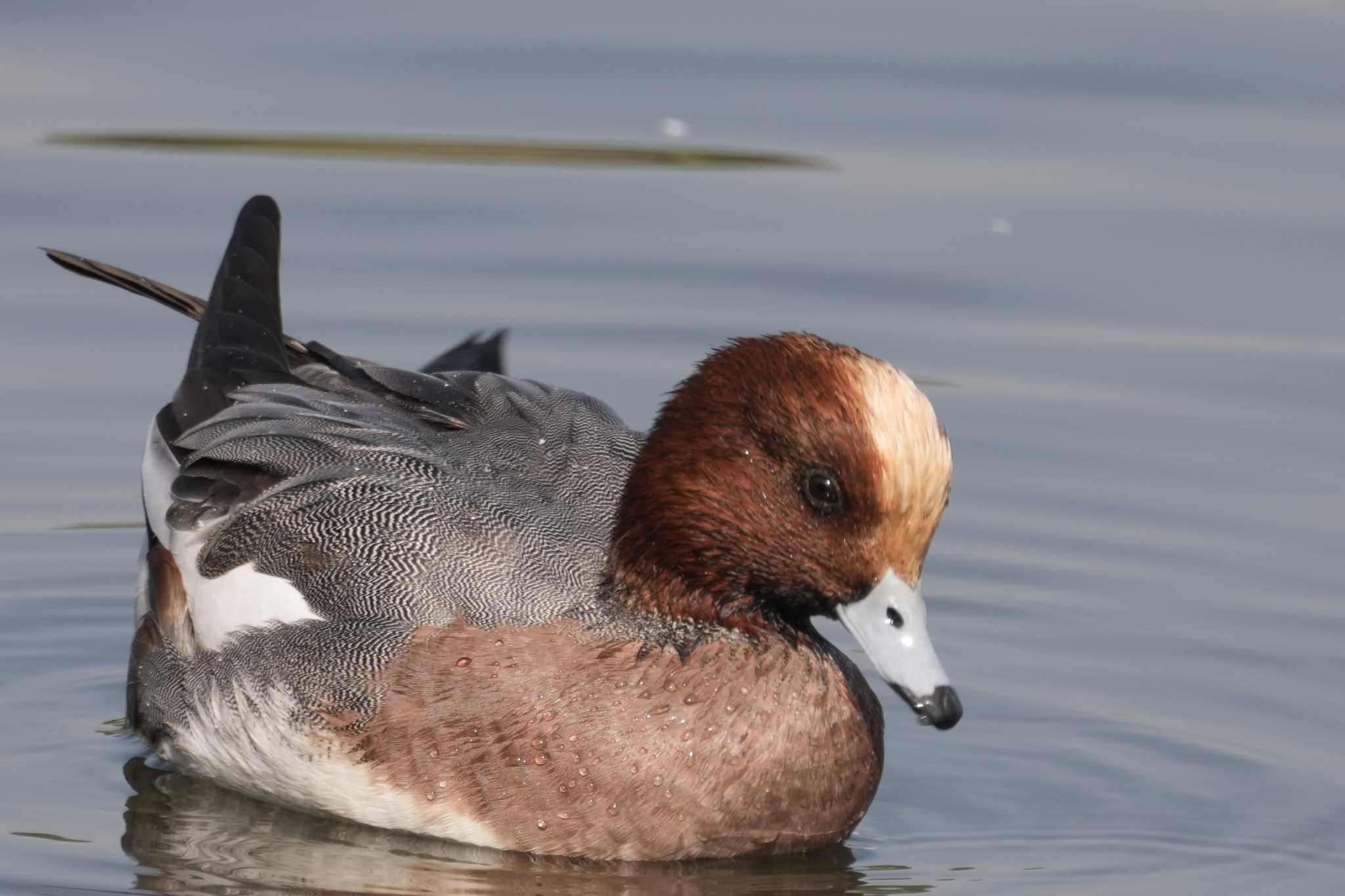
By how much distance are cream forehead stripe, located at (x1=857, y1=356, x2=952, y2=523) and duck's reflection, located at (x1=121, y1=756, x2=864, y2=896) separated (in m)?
1.02

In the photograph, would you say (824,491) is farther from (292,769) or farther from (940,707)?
(292,769)

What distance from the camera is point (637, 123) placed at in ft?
35.3

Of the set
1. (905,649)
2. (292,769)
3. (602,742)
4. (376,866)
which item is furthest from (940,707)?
(292,769)

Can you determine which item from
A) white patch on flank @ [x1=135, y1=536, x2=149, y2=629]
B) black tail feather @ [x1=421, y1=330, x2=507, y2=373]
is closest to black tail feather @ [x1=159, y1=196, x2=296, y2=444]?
white patch on flank @ [x1=135, y1=536, x2=149, y2=629]

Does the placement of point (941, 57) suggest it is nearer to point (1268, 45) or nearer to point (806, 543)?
point (1268, 45)

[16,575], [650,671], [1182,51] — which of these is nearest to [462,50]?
[1182,51]

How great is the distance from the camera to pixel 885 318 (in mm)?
9328

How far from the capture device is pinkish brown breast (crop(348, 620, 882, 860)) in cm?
586

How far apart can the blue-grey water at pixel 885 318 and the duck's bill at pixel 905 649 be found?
0.59 metres

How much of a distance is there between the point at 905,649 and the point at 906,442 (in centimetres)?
48

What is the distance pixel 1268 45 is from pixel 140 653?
255 inches

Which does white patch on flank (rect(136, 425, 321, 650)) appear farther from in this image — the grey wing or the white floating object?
the white floating object

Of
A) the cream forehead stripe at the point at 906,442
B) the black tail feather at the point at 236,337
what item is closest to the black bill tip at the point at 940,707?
the cream forehead stripe at the point at 906,442

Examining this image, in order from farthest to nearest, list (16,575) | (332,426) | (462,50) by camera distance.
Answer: (462,50), (16,575), (332,426)
